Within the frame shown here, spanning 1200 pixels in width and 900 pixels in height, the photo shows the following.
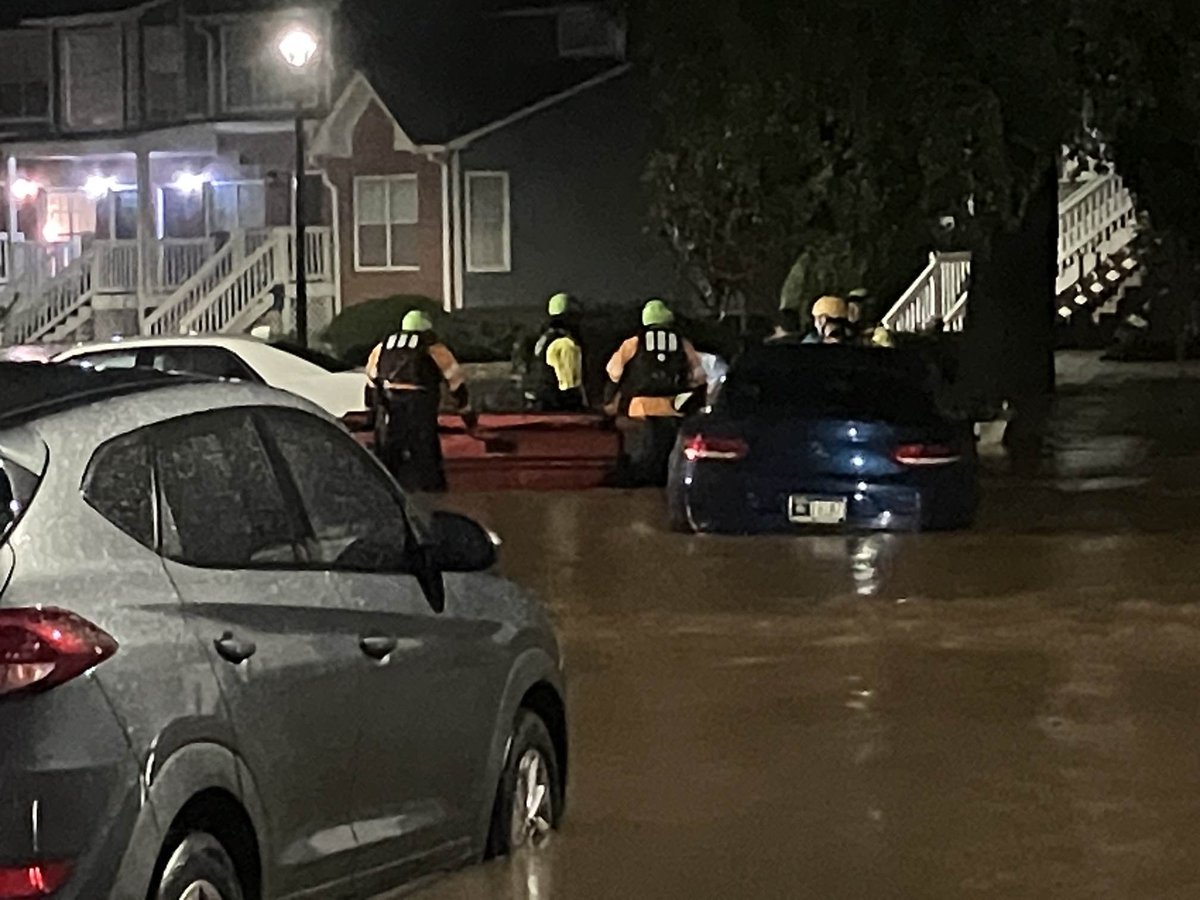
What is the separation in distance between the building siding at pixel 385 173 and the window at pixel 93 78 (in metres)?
6.74

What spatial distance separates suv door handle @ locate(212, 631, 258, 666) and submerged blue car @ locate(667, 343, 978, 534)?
10.8 metres

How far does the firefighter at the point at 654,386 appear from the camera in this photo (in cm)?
2114

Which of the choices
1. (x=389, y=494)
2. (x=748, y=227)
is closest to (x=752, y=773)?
(x=389, y=494)

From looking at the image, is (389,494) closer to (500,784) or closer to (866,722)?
(500,784)

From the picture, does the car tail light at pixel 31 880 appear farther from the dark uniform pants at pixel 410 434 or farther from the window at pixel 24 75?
the window at pixel 24 75

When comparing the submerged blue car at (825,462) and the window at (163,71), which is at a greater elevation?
the window at (163,71)

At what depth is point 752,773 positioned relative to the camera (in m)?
9.88

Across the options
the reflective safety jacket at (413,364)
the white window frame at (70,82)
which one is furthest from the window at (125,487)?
the white window frame at (70,82)

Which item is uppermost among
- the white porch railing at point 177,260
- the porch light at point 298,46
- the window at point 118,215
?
the porch light at point 298,46

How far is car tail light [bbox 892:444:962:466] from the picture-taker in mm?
16531

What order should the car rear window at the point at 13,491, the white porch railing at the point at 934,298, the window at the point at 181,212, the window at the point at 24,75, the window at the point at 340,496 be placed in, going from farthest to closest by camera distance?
the window at the point at 24,75, the window at the point at 181,212, the white porch railing at the point at 934,298, the window at the point at 340,496, the car rear window at the point at 13,491

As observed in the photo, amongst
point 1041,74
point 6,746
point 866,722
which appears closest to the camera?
point 6,746

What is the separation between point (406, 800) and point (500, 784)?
2.41ft

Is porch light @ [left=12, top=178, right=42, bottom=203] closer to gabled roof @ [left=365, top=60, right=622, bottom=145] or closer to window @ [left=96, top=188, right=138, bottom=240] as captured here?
window @ [left=96, top=188, right=138, bottom=240]
